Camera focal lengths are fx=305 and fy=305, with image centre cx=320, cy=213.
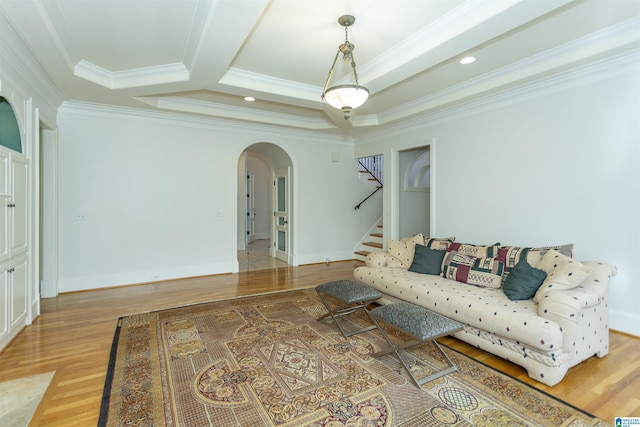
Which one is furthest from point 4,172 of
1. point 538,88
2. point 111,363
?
point 538,88

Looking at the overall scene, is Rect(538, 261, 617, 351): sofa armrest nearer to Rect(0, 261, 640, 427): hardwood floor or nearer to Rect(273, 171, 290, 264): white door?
Rect(0, 261, 640, 427): hardwood floor

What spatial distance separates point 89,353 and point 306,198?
4609 mm

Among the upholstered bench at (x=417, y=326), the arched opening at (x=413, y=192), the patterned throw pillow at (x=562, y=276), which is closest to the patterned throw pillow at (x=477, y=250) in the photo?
the patterned throw pillow at (x=562, y=276)

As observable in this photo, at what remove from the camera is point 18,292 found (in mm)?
3162

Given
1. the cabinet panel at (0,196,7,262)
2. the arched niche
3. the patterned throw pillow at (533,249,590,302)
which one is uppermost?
the arched niche

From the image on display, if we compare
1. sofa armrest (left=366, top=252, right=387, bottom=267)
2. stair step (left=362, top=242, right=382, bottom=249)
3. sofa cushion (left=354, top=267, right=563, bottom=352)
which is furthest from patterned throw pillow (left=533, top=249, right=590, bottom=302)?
stair step (left=362, top=242, right=382, bottom=249)

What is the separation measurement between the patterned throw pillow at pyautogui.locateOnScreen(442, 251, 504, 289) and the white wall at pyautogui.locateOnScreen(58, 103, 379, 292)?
3540 millimetres

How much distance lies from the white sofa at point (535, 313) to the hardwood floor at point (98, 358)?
0.39 ft

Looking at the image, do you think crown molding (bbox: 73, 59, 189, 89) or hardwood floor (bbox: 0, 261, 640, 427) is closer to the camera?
hardwood floor (bbox: 0, 261, 640, 427)

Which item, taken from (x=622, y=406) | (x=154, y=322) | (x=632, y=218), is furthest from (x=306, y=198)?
(x=622, y=406)

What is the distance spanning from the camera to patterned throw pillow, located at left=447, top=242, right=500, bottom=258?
3.65 metres

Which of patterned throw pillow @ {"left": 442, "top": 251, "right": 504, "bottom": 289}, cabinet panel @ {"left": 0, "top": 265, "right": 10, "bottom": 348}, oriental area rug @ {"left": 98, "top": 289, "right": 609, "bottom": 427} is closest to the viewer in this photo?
oriental area rug @ {"left": 98, "top": 289, "right": 609, "bottom": 427}

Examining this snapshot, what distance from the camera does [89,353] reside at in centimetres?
281

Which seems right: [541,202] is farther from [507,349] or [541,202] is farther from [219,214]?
[219,214]
